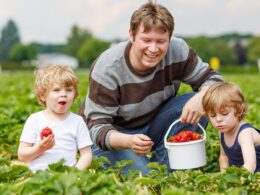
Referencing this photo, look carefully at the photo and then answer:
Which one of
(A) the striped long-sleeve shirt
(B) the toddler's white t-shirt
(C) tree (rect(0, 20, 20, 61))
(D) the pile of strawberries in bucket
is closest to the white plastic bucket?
(D) the pile of strawberries in bucket

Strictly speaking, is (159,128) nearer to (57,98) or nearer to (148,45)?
(148,45)

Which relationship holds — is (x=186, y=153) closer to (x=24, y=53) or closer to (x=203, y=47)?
(x=203, y=47)

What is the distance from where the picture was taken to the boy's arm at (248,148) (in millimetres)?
3859

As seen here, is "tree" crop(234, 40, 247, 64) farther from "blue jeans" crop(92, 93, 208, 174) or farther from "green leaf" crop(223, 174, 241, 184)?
Answer: "green leaf" crop(223, 174, 241, 184)

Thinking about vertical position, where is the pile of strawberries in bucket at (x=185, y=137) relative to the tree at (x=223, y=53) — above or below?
above

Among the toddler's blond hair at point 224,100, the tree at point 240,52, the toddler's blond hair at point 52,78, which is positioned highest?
A: the toddler's blond hair at point 52,78

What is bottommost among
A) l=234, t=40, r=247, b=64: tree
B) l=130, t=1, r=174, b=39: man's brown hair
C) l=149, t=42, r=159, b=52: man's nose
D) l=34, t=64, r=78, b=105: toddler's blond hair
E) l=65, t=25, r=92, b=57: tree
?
l=234, t=40, r=247, b=64: tree

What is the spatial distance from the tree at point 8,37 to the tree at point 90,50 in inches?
1061

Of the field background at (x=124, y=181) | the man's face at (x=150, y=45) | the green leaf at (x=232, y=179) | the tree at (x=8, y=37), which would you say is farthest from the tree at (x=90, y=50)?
the green leaf at (x=232, y=179)

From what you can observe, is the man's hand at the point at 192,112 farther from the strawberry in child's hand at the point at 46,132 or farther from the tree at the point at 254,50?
the tree at the point at 254,50

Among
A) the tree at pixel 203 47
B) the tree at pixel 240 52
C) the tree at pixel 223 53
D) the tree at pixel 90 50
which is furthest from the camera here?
the tree at pixel 90 50

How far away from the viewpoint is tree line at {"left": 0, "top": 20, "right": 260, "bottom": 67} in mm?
105625

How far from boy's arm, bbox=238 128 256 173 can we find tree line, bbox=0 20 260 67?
299 ft

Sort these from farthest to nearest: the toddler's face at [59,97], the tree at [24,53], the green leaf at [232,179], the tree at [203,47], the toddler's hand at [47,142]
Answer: the tree at [24,53], the tree at [203,47], the toddler's face at [59,97], the toddler's hand at [47,142], the green leaf at [232,179]
